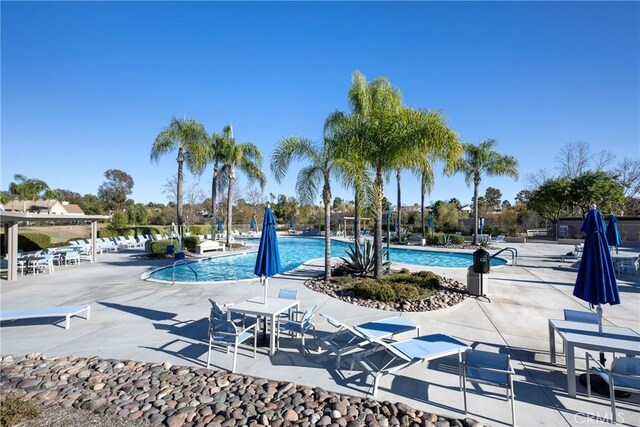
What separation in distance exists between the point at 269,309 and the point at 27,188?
7739cm

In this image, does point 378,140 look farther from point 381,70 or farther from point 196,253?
point 196,253

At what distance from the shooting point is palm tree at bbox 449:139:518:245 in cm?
2333

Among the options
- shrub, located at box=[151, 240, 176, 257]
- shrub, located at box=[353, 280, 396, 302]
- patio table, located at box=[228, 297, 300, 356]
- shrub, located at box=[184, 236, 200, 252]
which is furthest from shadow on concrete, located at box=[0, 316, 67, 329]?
shrub, located at box=[184, 236, 200, 252]

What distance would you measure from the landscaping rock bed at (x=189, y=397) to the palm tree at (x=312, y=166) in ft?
21.6

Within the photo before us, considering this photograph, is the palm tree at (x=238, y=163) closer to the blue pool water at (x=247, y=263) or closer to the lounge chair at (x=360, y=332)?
the blue pool water at (x=247, y=263)

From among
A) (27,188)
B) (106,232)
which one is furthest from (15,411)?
(27,188)

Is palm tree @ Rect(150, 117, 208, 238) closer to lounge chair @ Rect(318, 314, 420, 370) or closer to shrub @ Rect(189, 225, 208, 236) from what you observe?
shrub @ Rect(189, 225, 208, 236)

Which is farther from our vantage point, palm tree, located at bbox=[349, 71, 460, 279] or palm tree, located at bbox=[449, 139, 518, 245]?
palm tree, located at bbox=[449, 139, 518, 245]

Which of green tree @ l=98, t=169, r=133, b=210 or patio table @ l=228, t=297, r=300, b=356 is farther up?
green tree @ l=98, t=169, r=133, b=210

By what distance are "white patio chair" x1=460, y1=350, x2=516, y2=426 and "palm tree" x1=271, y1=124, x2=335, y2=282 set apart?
6821 millimetres

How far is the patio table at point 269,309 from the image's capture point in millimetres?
4855

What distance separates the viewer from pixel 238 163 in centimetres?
2381

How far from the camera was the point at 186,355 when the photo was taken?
481cm

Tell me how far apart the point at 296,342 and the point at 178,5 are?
1128 cm
